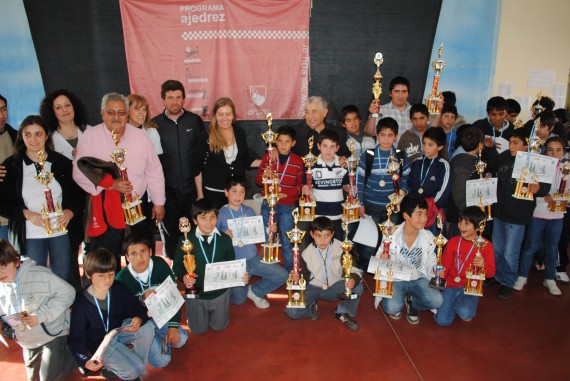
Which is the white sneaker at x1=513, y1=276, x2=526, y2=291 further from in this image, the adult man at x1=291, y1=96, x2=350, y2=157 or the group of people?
the adult man at x1=291, y1=96, x2=350, y2=157

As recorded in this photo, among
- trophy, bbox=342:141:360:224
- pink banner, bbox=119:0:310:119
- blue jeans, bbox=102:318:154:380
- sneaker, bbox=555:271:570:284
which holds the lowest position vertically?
sneaker, bbox=555:271:570:284

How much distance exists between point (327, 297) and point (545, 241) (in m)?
2.11

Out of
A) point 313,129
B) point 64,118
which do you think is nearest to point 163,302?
point 64,118

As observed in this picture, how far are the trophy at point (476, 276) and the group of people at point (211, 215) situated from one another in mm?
41

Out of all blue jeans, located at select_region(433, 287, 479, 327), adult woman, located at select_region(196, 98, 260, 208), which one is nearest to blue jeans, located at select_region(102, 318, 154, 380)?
adult woman, located at select_region(196, 98, 260, 208)

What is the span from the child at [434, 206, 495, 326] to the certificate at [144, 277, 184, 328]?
2.06 metres

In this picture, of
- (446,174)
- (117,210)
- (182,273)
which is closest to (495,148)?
(446,174)

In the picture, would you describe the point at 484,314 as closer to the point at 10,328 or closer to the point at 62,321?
the point at 62,321

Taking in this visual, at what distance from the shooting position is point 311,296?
11.1ft

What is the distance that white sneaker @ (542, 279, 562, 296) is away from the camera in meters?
3.82

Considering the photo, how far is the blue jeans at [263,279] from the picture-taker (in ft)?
11.7

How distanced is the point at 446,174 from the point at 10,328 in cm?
340

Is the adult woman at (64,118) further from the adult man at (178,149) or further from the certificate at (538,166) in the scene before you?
the certificate at (538,166)

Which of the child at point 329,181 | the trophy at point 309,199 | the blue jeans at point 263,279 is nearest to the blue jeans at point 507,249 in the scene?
the child at point 329,181
